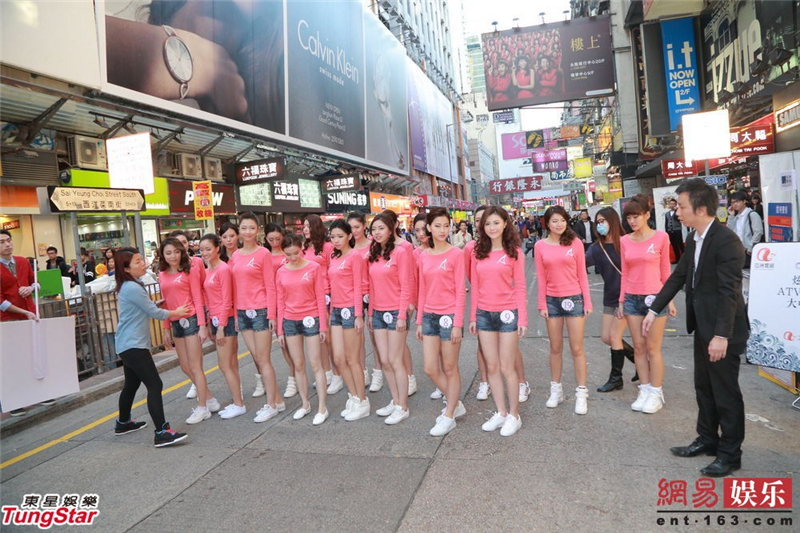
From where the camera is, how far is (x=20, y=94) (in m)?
9.14

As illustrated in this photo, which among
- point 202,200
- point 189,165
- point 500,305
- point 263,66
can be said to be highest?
point 263,66

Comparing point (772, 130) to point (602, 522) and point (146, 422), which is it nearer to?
point (602, 522)

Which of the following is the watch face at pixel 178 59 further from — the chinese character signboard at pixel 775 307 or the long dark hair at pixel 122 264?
the chinese character signboard at pixel 775 307

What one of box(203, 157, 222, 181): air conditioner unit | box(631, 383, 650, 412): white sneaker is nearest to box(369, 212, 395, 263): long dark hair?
box(631, 383, 650, 412): white sneaker

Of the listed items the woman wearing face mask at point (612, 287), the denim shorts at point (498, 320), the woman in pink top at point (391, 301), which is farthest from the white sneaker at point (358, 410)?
the woman wearing face mask at point (612, 287)

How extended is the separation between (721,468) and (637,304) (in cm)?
166

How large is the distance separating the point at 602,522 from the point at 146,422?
15.1 ft

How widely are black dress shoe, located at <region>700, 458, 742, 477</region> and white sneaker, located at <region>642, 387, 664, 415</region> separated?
1115 mm

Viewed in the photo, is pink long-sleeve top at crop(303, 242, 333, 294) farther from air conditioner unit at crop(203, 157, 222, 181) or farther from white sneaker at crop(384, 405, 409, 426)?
air conditioner unit at crop(203, 157, 222, 181)

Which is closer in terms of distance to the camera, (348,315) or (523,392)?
(348,315)

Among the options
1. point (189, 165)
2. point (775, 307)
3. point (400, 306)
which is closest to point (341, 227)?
point (400, 306)

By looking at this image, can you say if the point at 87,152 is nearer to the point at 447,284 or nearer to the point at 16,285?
the point at 16,285

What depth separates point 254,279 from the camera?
16.9 ft

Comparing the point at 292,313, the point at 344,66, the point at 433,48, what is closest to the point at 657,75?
the point at 344,66
